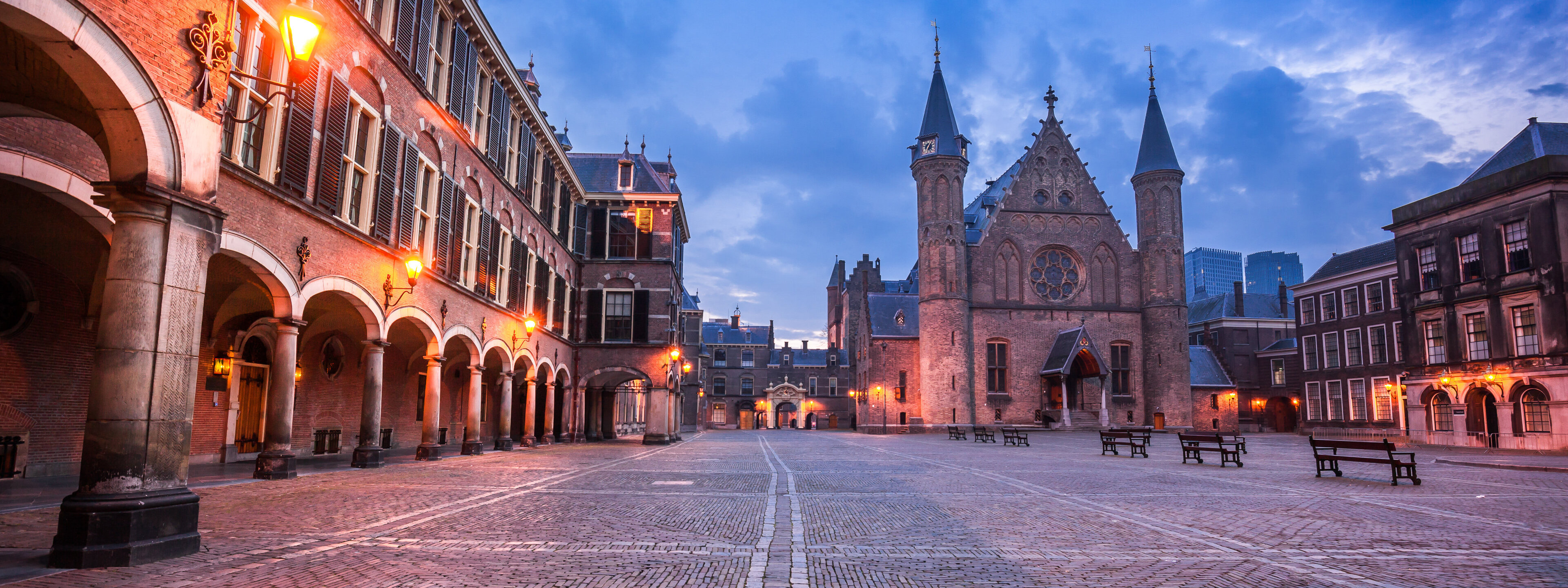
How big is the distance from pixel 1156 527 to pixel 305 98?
540 inches

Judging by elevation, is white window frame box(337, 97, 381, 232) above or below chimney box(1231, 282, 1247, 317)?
below

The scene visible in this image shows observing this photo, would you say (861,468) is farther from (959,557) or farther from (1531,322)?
(1531,322)

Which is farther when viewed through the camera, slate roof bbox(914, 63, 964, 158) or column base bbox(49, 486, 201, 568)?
slate roof bbox(914, 63, 964, 158)

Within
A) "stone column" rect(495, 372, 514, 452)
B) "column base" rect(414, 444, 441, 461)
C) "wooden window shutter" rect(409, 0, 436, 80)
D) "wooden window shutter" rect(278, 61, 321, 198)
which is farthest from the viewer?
"stone column" rect(495, 372, 514, 452)

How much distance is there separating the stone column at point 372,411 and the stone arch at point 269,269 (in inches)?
113

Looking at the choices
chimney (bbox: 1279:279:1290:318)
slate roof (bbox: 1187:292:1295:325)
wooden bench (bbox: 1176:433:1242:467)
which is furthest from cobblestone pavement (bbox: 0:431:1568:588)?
chimney (bbox: 1279:279:1290:318)

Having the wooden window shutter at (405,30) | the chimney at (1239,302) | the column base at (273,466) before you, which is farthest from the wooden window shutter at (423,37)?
the chimney at (1239,302)

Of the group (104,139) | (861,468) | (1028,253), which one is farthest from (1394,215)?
(104,139)

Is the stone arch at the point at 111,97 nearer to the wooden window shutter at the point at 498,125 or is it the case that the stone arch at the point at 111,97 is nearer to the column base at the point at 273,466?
the column base at the point at 273,466

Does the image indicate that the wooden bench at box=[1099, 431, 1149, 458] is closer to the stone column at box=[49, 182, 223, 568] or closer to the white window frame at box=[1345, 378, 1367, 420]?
the stone column at box=[49, 182, 223, 568]

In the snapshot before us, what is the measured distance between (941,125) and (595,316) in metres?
28.1

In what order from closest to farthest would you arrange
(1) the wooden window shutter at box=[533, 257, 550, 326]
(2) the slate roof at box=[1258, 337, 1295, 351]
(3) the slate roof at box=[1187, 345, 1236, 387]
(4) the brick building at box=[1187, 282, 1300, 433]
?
(1) the wooden window shutter at box=[533, 257, 550, 326], (3) the slate roof at box=[1187, 345, 1236, 387], (2) the slate roof at box=[1258, 337, 1295, 351], (4) the brick building at box=[1187, 282, 1300, 433]

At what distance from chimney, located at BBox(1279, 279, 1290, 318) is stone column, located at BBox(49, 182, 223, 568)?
73.0 metres

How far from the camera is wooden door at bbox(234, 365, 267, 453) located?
1703 centimetres
